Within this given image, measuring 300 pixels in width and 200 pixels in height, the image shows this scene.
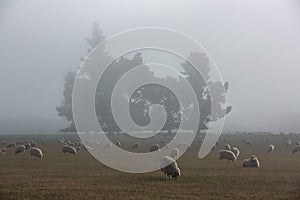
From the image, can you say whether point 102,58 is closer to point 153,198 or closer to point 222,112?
point 222,112

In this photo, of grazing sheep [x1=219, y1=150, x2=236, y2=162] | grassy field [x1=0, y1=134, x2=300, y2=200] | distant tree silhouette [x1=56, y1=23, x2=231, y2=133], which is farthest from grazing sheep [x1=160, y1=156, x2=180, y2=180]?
distant tree silhouette [x1=56, y1=23, x2=231, y2=133]

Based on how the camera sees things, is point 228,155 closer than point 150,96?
Yes

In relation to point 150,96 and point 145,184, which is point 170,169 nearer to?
point 145,184

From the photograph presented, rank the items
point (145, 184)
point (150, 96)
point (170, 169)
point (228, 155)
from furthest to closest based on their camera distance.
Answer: point (150, 96) < point (228, 155) < point (170, 169) < point (145, 184)

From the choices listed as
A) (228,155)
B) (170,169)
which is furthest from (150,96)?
(170,169)

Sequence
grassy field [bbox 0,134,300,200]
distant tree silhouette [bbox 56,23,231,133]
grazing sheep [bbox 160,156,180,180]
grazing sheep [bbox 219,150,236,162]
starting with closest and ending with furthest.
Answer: grassy field [bbox 0,134,300,200], grazing sheep [bbox 160,156,180,180], grazing sheep [bbox 219,150,236,162], distant tree silhouette [bbox 56,23,231,133]

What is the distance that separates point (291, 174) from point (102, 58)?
7375cm

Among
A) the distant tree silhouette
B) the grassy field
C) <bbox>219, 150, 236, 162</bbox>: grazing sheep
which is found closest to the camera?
the grassy field

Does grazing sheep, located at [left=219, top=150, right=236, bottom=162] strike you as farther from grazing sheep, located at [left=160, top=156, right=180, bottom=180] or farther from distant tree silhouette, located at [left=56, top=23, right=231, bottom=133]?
distant tree silhouette, located at [left=56, top=23, right=231, bottom=133]

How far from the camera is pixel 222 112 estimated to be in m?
96.6

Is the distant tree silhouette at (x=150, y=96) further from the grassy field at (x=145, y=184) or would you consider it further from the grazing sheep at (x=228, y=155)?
the grassy field at (x=145, y=184)

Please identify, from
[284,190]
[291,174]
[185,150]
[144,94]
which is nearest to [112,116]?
[144,94]

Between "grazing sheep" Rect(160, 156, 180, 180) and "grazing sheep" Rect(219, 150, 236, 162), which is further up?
"grazing sheep" Rect(219, 150, 236, 162)

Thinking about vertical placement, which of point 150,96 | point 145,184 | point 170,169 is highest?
point 150,96
